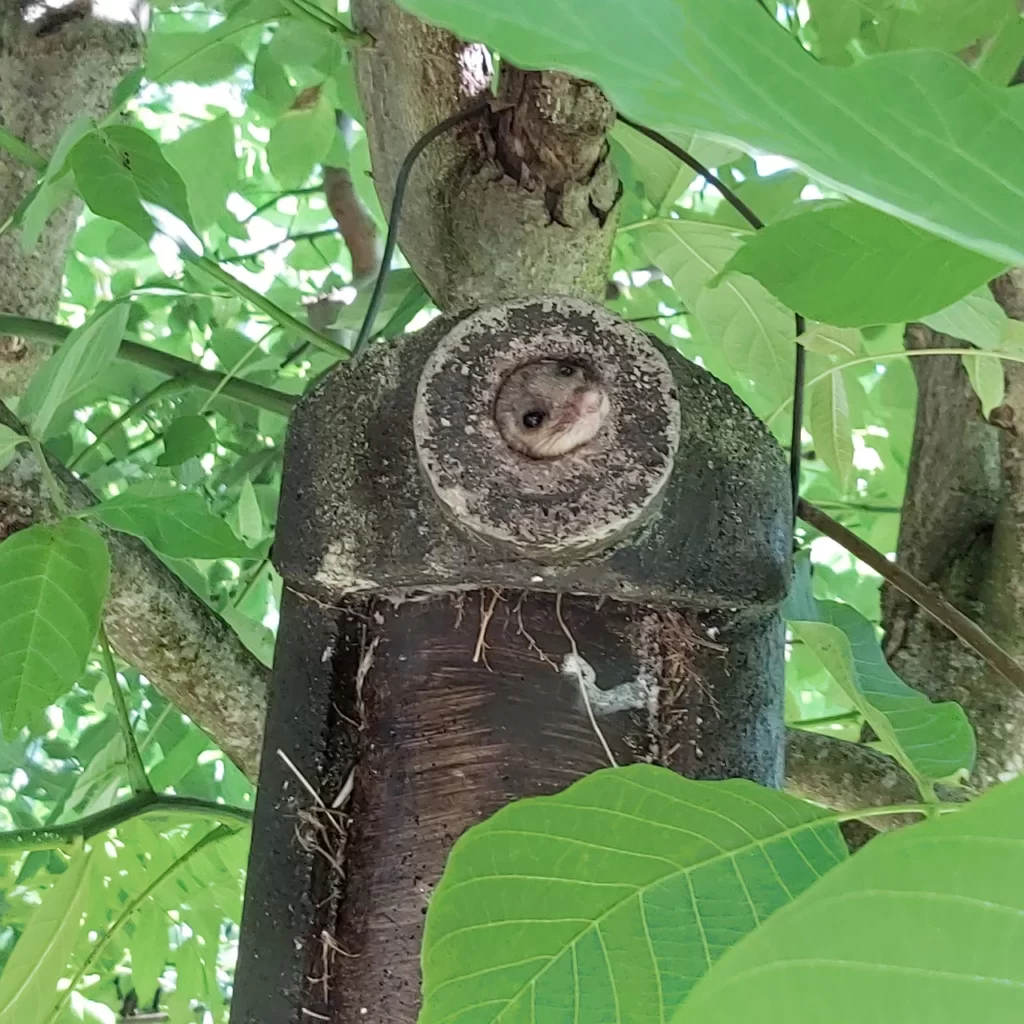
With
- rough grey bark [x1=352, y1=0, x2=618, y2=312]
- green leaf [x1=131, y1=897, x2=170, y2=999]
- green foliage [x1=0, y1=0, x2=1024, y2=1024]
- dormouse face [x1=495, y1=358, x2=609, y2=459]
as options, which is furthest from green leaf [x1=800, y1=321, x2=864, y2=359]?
green leaf [x1=131, y1=897, x2=170, y2=999]

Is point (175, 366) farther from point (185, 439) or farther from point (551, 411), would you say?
point (551, 411)

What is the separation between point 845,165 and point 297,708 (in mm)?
289

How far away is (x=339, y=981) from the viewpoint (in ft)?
1.08

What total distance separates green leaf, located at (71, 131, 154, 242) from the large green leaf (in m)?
0.30

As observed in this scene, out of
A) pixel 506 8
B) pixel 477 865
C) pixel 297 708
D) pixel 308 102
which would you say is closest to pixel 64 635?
pixel 297 708

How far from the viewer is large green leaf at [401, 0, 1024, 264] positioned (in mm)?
107

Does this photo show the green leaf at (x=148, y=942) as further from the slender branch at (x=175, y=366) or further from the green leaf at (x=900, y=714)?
the green leaf at (x=900, y=714)

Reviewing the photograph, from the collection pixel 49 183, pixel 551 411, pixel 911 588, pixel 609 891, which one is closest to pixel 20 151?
pixel 49 183

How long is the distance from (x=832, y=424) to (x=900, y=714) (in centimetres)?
31

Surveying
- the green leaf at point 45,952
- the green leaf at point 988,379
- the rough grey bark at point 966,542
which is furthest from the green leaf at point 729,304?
the green leaf at point 45,952

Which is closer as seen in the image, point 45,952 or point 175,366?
point 45,952

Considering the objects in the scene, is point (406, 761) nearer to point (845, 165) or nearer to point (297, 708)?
point (297, 708)

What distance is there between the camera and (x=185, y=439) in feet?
2.01

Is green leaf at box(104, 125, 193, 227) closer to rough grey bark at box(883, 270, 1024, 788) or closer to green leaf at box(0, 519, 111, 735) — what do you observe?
green leaf at box(0, 519, 111, 735)
